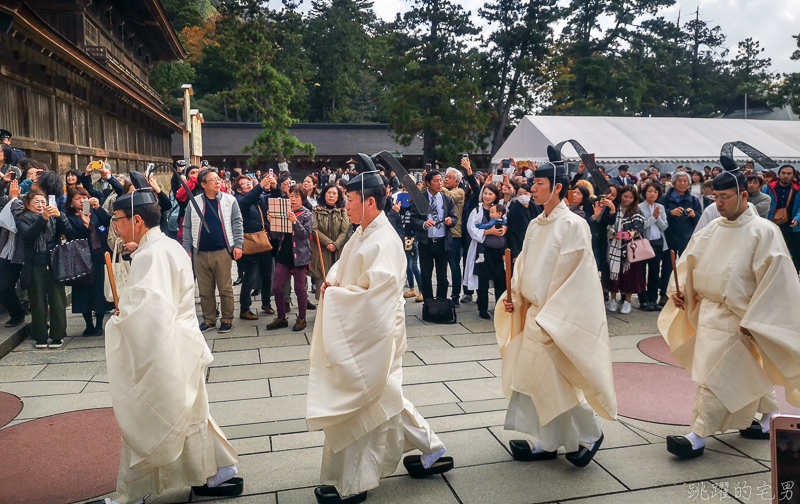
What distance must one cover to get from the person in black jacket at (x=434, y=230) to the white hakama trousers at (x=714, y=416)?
4148 millimetres

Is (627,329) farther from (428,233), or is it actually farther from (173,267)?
(173,267)

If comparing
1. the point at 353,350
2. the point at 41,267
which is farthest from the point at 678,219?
the point at 41,267

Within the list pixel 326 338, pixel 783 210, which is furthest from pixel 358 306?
pixel 783 210

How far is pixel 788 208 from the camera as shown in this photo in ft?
29.9

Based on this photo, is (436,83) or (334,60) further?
(334,60)

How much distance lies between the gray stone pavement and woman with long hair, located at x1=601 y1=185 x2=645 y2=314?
1.28 meters

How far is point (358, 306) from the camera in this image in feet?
10.0

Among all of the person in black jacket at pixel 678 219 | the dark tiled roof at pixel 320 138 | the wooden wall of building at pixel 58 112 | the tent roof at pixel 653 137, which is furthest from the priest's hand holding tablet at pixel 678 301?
the dark tiled roof at pixel 320 138

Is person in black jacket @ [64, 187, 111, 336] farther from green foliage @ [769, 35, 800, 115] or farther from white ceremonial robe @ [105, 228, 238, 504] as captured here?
green foliage @ [769, 35, 800, 115]

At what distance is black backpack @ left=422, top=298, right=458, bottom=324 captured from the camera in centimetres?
729

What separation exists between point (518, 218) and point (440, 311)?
1458mm

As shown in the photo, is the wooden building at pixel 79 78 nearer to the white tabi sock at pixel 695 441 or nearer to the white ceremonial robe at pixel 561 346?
the white ceremonial robe at pixel 561 346

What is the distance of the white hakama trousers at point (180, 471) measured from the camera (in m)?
2.98

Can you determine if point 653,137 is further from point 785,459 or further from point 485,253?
point 785,459
